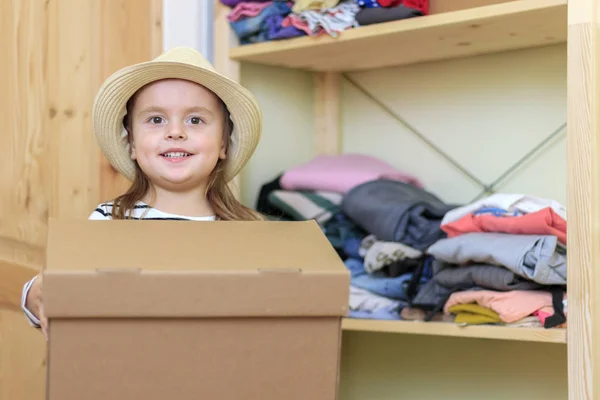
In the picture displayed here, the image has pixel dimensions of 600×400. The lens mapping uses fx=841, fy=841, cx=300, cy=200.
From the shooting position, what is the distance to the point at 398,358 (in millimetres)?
2014

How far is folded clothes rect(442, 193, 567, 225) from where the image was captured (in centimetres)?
157

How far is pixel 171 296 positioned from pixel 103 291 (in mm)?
65

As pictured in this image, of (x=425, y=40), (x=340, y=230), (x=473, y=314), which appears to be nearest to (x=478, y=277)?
(x=473, y=314)

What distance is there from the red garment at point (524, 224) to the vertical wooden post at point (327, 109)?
599 millimetres

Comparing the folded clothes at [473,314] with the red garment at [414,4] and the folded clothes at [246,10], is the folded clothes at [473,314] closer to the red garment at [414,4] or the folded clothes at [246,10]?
the red garment at [414,4]

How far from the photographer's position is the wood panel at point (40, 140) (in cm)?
155

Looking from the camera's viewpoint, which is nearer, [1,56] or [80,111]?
[1,56]

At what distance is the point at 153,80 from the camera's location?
1255 millimetres

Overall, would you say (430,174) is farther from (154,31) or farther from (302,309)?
(302,309)

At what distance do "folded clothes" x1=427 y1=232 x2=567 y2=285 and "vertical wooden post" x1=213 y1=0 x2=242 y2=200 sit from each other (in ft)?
1.74

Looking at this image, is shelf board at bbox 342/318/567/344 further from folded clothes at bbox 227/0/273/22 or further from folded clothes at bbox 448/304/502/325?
folded clothes at bbox 227/0/273/22

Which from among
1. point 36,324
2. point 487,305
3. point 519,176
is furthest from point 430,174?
point 36,324

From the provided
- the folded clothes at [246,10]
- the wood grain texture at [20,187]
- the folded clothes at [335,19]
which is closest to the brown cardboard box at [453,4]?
the folded clothes at [335,19]

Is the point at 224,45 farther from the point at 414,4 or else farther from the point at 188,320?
the point at 188,320
